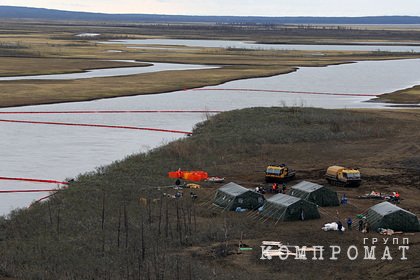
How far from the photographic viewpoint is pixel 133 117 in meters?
73.2

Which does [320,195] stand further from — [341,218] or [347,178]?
[347,178]

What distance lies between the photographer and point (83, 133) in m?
63.0

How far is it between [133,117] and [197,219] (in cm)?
3720

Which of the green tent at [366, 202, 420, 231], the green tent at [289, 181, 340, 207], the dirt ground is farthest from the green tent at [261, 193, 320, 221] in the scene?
the green tent at [366, 202, 420, 231]

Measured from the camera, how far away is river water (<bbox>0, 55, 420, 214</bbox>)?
163 ft

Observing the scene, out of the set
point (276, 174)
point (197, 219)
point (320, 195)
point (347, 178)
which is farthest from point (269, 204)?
point (347, 178)

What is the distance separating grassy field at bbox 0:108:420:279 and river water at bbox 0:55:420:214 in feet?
11.0

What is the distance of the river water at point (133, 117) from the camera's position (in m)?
49.7

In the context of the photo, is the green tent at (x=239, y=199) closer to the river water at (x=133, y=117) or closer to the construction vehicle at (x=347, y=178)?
the construction vehicle at (x=347, y=178)

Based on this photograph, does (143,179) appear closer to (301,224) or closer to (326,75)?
(301,224)

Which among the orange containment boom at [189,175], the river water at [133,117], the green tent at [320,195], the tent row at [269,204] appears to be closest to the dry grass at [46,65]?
the river water at [133,117]

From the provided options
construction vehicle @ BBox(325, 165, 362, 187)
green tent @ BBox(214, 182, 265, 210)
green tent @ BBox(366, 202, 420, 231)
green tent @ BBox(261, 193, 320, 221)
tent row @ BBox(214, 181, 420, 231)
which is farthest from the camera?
construction vehicle @ BBox(325, 165, 362, 187)

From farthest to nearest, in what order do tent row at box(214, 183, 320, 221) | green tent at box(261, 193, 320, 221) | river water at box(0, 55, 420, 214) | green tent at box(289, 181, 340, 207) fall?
1. river water at box(0, 55, 420, 214)
2. green tent at box(289, 181, 340, 207)
3. tent row at box(214, 183, 320, 221)
4. green tent at box(261, 193, 320, 221)

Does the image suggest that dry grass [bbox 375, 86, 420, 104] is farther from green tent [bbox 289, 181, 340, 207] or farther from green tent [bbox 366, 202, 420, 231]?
green tent [bbox 366, 202, 420, 231]
